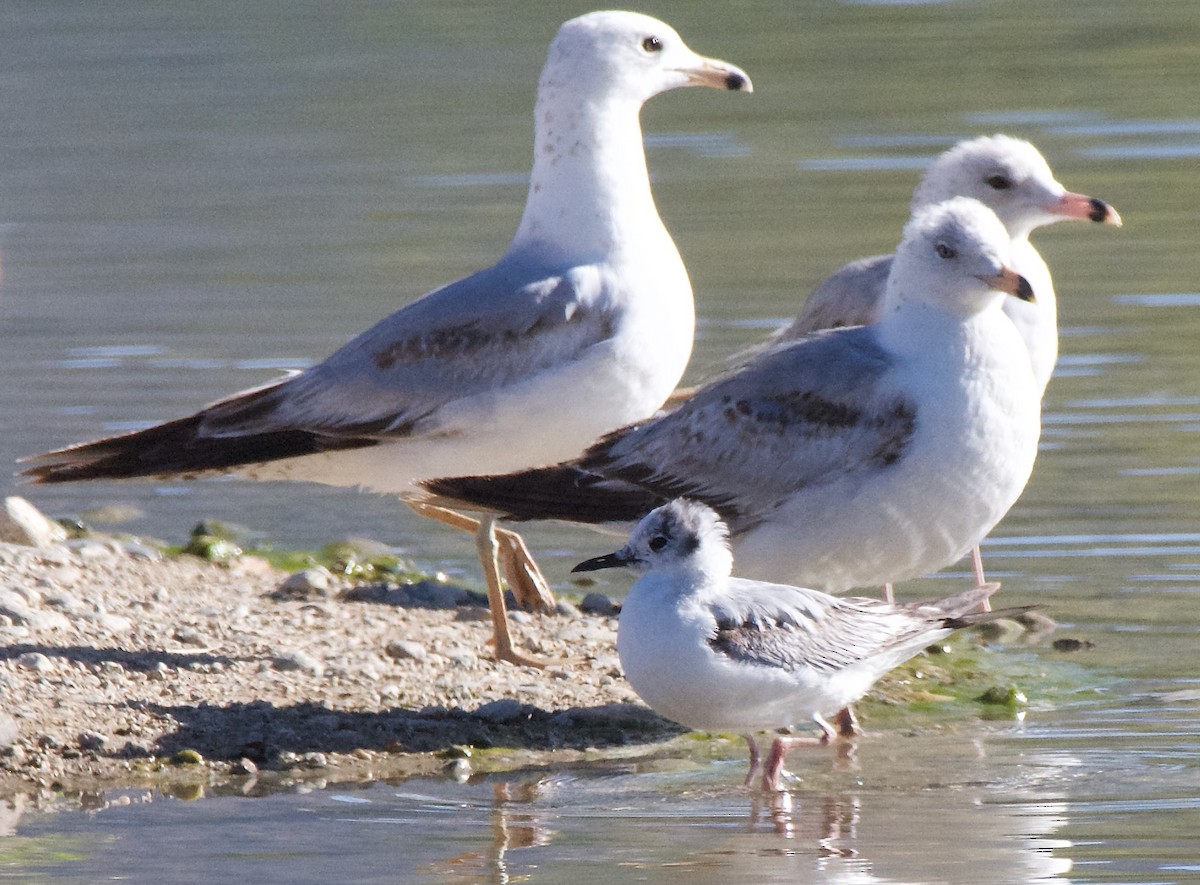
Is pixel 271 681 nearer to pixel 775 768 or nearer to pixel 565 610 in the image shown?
pixel 565 610

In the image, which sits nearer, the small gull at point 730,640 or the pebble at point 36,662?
the small gull at point 730,640

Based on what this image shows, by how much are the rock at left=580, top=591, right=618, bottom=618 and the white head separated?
2.04 metres

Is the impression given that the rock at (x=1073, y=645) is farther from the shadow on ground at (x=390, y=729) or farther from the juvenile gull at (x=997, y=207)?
the shadow on ground at (x=390, y=729)

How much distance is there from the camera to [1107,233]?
1744 cm

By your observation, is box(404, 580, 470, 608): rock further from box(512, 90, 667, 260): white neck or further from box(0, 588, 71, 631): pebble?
box(0, 588, 71, 631): pebble

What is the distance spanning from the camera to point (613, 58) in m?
9.67

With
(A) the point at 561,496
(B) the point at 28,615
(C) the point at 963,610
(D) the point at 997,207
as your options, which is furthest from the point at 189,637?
(D) the point at 997,207

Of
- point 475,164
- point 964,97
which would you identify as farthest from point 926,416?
point 964,97

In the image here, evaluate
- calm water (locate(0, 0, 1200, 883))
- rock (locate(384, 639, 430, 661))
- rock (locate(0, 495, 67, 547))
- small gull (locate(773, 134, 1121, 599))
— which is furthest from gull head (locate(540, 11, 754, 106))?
rock (locate(0, 495, 67, 547))

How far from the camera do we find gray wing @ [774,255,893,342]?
1043cm

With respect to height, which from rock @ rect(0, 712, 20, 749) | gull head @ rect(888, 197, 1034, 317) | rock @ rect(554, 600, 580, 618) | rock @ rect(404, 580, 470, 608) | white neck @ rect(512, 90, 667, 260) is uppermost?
white neck @ rect(512, 90, 667, 260)

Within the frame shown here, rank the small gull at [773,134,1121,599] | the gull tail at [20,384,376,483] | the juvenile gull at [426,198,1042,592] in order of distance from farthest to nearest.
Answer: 1. the small gull at [773,134,1121,599]
2. the gull tail at [20,384,376,483]
3. the juvenile gull at [426,198,1042,592]

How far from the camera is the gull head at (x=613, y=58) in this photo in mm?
9648

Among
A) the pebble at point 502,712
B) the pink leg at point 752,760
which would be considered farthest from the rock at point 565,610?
the pink leg at point 752,760
